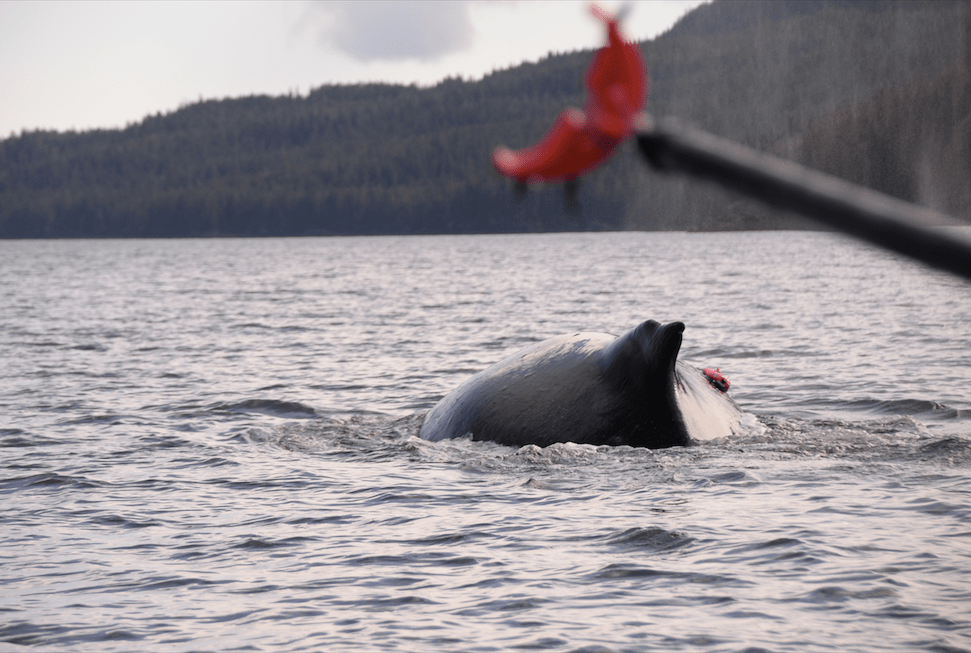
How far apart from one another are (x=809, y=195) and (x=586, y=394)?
363 inches

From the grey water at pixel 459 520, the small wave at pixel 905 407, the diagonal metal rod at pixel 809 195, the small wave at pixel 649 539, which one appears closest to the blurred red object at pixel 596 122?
the diagonal metal rod at pixel 809 195

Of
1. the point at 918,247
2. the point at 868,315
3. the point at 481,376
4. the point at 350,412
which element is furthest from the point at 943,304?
the point at 918,247

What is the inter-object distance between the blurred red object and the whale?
8218 millimetres

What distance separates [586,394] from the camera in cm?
1035

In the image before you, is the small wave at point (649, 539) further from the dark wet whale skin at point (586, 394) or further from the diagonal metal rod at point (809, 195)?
the diagonal metal rod at point (809, 195)

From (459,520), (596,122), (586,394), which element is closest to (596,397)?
(586,394)

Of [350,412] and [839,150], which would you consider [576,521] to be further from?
[839,150]

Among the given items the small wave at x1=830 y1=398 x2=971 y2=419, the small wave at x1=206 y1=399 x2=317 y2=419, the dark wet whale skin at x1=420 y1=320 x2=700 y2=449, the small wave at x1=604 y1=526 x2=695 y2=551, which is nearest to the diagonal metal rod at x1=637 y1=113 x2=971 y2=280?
the small wave at x1=604 y1=526 x2=695 y2=551

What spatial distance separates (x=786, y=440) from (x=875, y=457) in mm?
1184

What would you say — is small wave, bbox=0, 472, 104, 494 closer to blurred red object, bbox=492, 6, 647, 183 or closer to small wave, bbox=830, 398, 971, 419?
small wave, bbox=830, 398, 971, 419

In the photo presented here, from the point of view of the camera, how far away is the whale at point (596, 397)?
9.88 m

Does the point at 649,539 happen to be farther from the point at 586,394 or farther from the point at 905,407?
the point at 905,407

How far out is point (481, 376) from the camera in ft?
38.3

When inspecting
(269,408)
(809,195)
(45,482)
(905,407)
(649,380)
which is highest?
(809,195)
